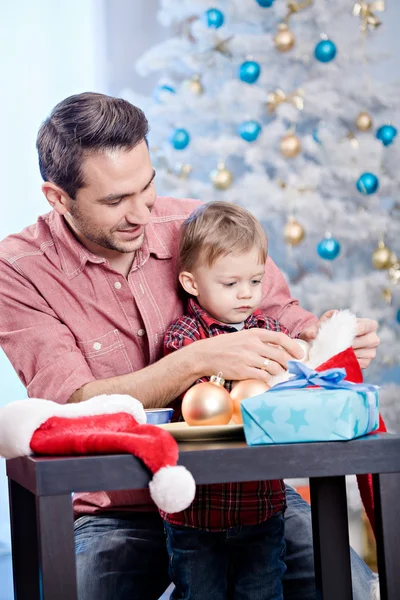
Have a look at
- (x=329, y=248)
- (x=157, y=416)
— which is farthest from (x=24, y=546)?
(x=329, y=248)

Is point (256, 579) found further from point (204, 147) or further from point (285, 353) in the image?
point (204, 147)

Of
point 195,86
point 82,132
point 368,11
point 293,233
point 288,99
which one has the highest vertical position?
point 368,11

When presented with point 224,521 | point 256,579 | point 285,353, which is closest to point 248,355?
point 285,353

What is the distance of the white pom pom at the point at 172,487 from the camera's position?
93 centimetres

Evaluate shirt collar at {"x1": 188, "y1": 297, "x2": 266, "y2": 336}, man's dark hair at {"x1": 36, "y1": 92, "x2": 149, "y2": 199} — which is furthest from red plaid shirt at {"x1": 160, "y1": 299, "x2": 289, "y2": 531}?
man's dark hair at {"x1": 36, "y1": 92, "x2": 149, "y2": 199}

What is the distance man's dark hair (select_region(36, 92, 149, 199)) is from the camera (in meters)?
1.75

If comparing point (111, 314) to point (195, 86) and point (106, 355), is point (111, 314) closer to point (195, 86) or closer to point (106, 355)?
point (106, 355)

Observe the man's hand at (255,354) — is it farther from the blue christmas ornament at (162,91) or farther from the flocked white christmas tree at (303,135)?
the blue christmas ornament at (162,91)

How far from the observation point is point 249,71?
357 centimetres

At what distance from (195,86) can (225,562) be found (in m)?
2.65

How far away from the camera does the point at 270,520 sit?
151cm

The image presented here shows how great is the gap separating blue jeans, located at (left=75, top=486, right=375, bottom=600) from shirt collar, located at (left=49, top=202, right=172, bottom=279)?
54 centimetres

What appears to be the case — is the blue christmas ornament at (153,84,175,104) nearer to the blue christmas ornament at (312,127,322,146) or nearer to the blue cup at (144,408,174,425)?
the blue christmas ornament at (312,127,322,146)

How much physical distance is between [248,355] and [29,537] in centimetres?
47
